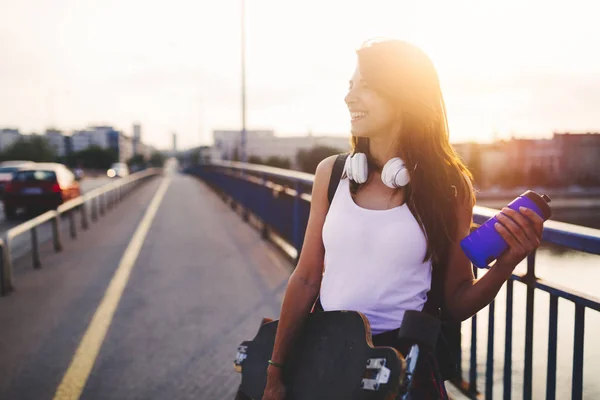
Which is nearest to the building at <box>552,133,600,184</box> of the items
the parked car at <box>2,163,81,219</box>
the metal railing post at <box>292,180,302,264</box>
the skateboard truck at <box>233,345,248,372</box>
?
the metal railing post at <box>292,180,302,264</box>

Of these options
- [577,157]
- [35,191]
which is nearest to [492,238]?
[577,157]

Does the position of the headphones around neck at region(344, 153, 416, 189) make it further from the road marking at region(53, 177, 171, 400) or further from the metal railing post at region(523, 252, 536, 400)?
the road marking at region(53, 177, 171, 400)

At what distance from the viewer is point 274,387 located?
1.83 metres

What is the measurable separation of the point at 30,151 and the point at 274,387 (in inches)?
4823

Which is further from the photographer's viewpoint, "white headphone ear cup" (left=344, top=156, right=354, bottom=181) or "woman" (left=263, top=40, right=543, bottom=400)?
"white headphone ear cup" (left=344, top=156, right=354, bottom=181)

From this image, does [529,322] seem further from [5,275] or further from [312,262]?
[5,275]

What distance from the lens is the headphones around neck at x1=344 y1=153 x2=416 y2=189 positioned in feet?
5.99

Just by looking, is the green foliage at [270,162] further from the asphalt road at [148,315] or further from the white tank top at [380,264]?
the white tank top at [380,264]

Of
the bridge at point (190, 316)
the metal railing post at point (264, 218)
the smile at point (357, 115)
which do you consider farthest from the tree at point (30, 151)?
the smile at point (357, 115)

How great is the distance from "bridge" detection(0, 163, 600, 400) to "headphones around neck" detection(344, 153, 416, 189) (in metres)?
0.84

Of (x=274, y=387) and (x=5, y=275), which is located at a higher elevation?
(x=274, y=387)

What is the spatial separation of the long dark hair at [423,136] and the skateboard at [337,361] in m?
0.32

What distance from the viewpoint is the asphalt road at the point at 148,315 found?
416cm

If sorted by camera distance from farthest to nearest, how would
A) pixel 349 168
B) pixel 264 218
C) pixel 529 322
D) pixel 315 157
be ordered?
pixel 315 157, pixel 264 218, pixel 529 322, pixel 349 168
